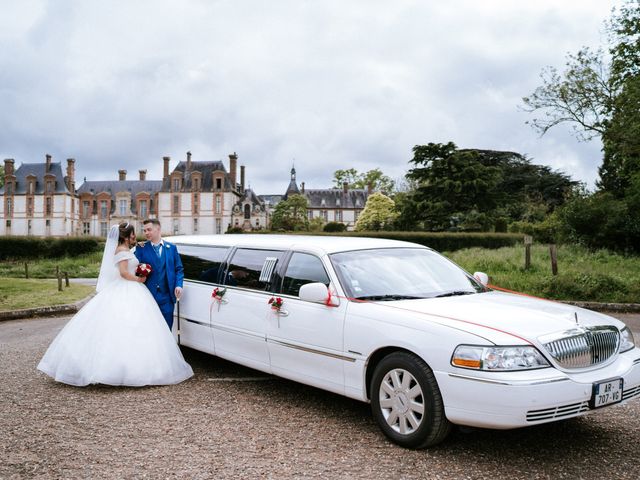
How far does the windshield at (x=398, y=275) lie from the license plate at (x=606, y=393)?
5.19 ft

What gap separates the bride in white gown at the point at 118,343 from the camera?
632 centimetres

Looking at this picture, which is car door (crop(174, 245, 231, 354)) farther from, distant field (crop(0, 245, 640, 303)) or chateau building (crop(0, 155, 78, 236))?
chateau building (crop(0, 155, 78, 236))

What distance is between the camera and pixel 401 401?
4461mm

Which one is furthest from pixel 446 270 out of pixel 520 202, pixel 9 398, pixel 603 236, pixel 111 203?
pixel 111 203

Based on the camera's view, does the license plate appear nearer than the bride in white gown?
Yes

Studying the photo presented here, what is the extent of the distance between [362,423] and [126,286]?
3487 mm

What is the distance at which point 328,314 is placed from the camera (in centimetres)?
519

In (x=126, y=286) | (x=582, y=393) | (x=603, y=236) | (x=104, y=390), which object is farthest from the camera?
(x=603, y=236)

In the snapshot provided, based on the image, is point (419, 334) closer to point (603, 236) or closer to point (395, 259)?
point (395, 259)

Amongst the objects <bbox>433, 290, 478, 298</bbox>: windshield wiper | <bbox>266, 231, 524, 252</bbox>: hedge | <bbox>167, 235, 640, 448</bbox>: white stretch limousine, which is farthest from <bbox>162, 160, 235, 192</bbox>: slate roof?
<bbox>433, 290, 478, 298</bbox>: windshield wiper

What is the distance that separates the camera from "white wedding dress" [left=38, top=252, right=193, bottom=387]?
6.32 metres

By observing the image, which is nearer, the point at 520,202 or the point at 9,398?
the point at 9,398

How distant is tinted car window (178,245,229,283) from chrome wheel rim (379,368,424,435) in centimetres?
297

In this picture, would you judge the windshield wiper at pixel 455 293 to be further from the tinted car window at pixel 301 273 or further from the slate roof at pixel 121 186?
the slate roof at pixel 121 186
